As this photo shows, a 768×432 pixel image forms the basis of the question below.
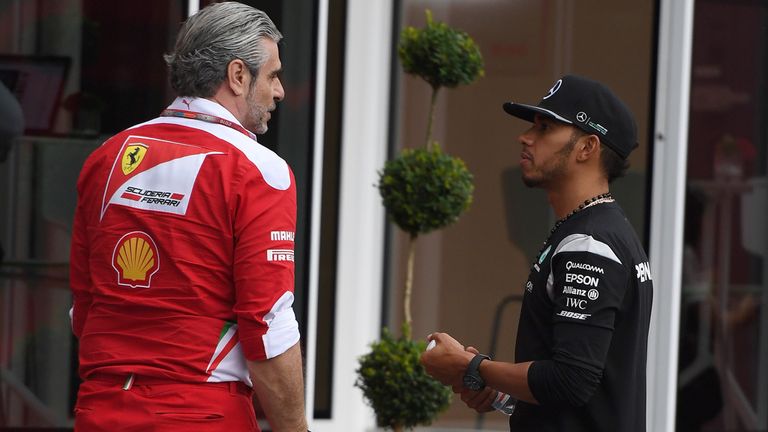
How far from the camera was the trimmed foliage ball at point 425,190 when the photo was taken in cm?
504

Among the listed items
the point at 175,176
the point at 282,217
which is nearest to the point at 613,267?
the point at 282,217

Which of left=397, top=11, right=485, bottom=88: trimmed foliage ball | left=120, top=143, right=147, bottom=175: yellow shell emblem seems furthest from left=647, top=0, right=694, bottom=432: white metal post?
left=120, top=143, right=147, bottom=175: yellow shell emblem

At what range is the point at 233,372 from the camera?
8.65ft

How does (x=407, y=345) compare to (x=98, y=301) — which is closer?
(x=98, y=301)

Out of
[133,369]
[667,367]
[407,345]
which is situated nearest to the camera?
[133,369]

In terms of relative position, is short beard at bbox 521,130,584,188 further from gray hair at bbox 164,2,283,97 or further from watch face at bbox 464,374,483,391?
gray hair at bbox 164,2,283,97

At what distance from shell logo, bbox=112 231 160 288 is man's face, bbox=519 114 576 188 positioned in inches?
38.3

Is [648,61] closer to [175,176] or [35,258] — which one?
[35,258]

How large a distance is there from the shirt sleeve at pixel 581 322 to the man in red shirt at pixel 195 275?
0.59 m

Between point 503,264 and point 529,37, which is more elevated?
point 529,37

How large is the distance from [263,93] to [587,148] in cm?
81

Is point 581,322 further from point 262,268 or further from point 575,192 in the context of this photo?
point 262,268

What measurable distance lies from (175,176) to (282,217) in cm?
26

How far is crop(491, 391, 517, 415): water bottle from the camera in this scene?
3.02 meters
